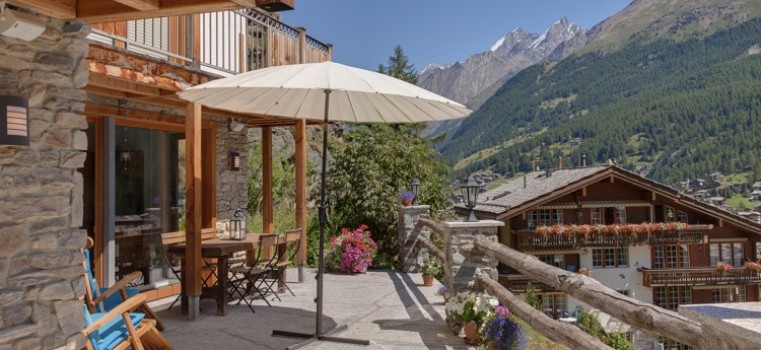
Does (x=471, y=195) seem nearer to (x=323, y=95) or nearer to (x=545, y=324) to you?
(x=323, y=95)

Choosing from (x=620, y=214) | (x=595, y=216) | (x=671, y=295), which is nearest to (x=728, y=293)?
(x=671, y=295)

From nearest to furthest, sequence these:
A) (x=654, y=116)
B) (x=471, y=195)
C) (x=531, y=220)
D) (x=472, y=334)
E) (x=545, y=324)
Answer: (x=545, y=324), (x=472, y=334), (x=471, y=195), (x=531, y=220), (x=654, y=116)

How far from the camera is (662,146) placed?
127 metres

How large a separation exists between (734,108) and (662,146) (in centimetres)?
1473

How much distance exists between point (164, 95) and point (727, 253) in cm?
2932

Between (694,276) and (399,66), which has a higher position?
(399,66)

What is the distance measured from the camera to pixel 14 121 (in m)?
3.32

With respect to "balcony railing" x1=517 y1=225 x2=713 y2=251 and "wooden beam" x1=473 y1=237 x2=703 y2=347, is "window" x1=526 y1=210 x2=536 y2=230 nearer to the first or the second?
"balcony railing" x1=517 y1=225 x2=713 y2=251

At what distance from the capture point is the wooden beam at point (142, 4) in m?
3.53

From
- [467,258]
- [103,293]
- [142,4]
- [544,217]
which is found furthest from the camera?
[544,217]

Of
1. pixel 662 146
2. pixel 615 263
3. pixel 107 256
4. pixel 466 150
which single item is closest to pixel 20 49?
pixel 107 256

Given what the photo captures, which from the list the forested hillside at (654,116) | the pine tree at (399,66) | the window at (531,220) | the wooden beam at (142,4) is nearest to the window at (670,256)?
the window at (531,220)

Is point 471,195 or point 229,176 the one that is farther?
point 229,176

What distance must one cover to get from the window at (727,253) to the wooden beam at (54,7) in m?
30.4
